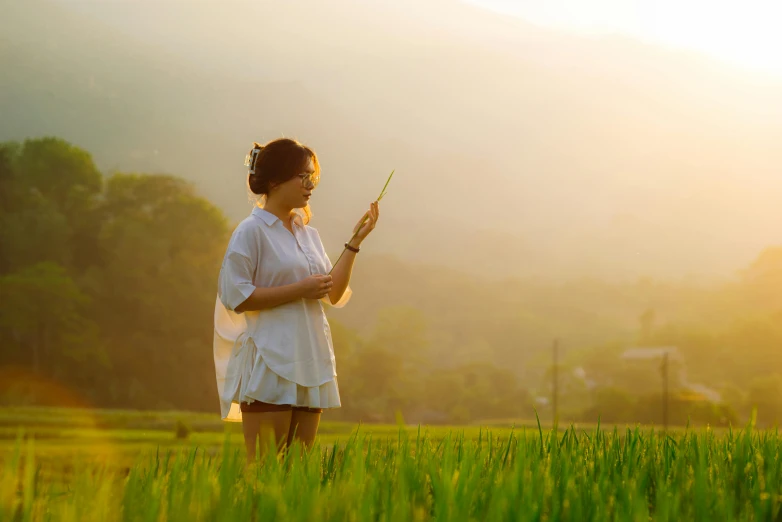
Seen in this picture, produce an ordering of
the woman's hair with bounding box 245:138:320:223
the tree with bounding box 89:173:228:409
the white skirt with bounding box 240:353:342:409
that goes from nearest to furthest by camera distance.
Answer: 1. the white skirt with bounding box 240:353:342:409
2. the woman's hair with bounding box 245:138:320:223
3. the tree with bounding box 89:173:228:409

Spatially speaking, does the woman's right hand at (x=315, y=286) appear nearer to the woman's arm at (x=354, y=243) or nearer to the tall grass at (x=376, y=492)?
the woman's arm at (x=354, y=243)

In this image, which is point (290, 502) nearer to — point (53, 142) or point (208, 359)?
point (208, 359)

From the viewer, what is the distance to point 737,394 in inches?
2670

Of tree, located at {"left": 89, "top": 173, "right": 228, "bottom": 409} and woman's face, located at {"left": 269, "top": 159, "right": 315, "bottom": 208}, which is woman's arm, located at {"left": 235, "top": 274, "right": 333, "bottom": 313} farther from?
tree, located at {"left": 89, "top": 173, "right": 228, "bottom": 409}

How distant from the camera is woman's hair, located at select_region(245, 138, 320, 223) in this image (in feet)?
13.6

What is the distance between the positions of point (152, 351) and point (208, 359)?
7.77 ft

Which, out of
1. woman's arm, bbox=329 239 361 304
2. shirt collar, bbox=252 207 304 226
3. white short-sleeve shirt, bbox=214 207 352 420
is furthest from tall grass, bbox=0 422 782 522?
shirt collar, bbox=252 207 304 226

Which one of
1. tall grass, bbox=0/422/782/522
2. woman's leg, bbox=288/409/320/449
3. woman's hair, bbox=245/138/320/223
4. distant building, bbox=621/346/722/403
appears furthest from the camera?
distant building, bbox=621/346/722/403

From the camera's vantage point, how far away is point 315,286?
3949 mm

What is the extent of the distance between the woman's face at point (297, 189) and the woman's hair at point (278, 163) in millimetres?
18

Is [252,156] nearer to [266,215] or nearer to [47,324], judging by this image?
[266,215]

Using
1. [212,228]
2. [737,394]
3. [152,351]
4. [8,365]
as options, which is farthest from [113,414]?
[737,394]

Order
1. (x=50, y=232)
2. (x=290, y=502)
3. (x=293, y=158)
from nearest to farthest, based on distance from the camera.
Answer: (x=290, y=502) → (x=293, y=158) → (x=50, y=232)

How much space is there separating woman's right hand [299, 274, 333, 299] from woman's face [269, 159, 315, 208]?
1.52 ft
